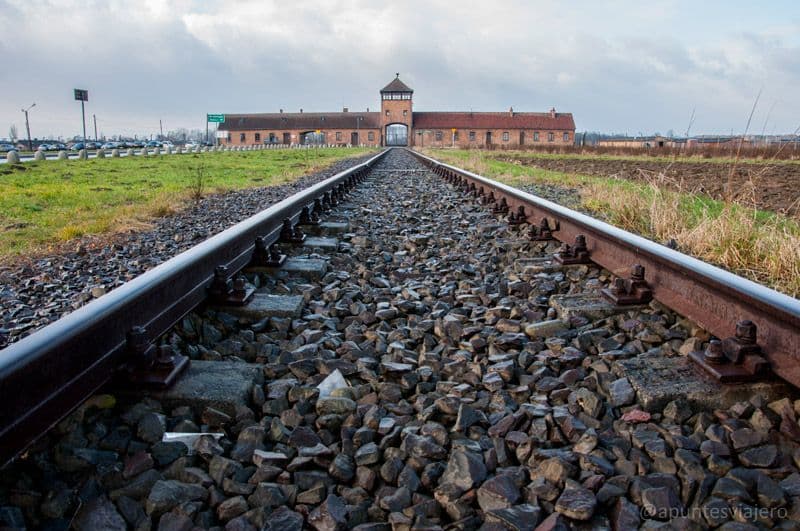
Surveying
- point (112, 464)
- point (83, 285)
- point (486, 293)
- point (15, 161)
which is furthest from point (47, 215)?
point (15, 161)

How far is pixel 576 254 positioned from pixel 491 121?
98.0 metres

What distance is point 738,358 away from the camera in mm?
2215

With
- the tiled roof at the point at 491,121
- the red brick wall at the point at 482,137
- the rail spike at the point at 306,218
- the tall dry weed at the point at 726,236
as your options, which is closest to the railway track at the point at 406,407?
the tall dry weed at the point at 726,236

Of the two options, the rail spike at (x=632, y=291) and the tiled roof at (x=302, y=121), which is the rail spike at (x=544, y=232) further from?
the tiled roof at (x=302, y=121)

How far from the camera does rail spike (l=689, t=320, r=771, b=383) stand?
2160 mm

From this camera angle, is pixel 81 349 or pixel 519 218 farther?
pixel 519 218

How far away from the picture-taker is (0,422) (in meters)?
1.59

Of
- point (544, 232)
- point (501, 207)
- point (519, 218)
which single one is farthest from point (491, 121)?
point (544, 232)

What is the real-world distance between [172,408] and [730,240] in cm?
422

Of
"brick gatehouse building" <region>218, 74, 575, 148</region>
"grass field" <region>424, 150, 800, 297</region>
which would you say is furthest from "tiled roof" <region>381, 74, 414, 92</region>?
"grass field" <region>424, 150, 800, 297</region>

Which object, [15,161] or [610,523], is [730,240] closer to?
[610,523]

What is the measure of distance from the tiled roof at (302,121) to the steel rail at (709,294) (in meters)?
96.5

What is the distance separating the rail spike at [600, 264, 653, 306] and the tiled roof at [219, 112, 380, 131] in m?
97.1

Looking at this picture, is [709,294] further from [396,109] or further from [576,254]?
[396,109]
